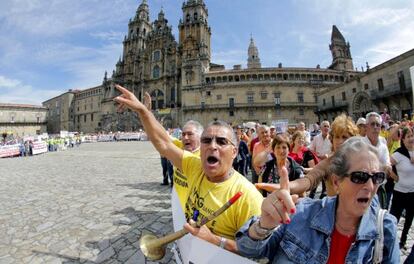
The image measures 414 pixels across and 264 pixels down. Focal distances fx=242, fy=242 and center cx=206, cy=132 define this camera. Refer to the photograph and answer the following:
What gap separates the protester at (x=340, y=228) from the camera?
1401mm

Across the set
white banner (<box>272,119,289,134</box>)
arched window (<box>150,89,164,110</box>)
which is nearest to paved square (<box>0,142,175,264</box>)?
white banner (<box>272,119,289,134</box>)

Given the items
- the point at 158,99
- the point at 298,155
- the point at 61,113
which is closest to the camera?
the point at 298,155

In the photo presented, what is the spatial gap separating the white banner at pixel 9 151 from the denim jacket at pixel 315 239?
28.3 metres

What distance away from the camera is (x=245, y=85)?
4750 centimetres

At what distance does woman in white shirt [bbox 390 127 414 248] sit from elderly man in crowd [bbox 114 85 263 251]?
3.25m

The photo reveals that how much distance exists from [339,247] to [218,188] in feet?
3.17

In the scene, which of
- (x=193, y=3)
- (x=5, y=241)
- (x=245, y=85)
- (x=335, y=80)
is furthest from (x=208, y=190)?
(x=193, y=3)

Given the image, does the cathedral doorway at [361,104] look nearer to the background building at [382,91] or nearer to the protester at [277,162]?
the background building at [382,91]

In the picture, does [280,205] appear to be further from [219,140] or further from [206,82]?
[206,82]

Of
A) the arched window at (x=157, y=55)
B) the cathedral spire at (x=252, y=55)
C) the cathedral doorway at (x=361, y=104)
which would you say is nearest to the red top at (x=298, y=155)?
the cathedral doorway at (x=361, y=104)

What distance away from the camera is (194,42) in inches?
2173

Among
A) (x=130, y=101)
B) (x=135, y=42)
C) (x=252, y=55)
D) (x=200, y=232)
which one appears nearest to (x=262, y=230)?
(x=200, y=232)

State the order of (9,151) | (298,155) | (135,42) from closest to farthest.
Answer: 1. (298,155)
2. (9,151)
3. (135,42)

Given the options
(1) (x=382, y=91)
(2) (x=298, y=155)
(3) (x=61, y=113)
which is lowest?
(2) (x=298, y=155)
